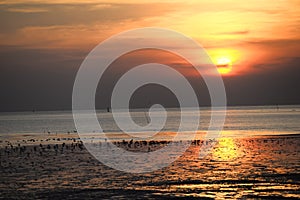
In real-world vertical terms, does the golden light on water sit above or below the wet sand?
above

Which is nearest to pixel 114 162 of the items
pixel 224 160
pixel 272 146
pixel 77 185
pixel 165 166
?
pixel 165 166

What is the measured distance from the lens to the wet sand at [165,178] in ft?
112

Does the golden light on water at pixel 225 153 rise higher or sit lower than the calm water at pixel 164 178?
higher

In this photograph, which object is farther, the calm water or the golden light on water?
the golden light on water

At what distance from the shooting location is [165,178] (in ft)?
135

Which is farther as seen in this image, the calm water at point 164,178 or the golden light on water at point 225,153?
the golden light on water at point 225,153

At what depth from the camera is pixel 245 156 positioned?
57469 millimetres

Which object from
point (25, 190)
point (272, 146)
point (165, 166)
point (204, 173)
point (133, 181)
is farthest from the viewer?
point (272, 146)

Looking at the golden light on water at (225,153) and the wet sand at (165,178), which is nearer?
the wet sand at (165,178)

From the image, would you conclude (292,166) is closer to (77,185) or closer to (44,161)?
(77,185)

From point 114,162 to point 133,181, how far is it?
1412 cm

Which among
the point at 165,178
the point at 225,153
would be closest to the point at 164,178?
the point at 165,178

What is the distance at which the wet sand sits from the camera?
34031 mm

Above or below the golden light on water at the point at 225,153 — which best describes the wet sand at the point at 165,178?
below
